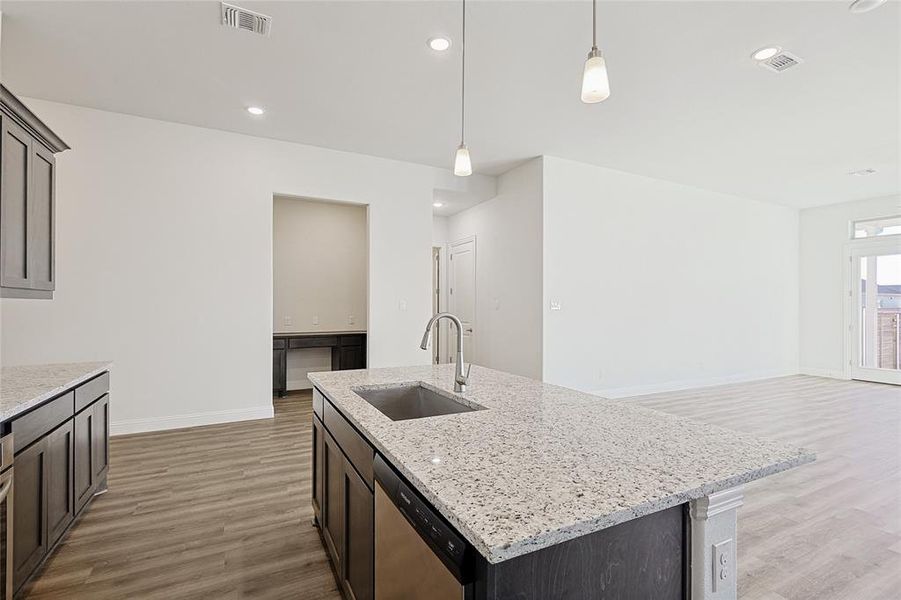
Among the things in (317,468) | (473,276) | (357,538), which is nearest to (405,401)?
(317,468)

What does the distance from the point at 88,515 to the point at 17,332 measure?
2259mm

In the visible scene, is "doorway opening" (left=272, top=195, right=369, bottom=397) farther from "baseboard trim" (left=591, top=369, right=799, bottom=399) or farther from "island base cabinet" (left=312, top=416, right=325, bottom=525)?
"island base cabinet" (left=312, top=416, right=325, bottom=525)

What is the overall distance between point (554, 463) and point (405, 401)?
3.97 ft

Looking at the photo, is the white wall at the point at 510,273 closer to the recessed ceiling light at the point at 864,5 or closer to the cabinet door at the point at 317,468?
the recessed ceiling light at the point at 864,5

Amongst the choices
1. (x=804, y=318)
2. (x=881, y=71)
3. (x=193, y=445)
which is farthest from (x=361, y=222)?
(x=804, y=318)

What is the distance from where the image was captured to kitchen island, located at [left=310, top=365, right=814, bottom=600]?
2.73ft

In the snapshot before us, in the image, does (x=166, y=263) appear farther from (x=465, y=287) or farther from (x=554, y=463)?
(x=554, y=463)

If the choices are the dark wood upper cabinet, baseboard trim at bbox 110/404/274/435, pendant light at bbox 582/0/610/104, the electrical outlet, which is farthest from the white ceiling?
baseboard trim at bbox 110/404/274/435

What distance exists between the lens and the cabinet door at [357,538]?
4.56 feet

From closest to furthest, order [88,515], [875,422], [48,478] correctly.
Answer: [48,478], [88,515], [875,422]

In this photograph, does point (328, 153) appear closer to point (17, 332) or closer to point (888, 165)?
point (17, 332)

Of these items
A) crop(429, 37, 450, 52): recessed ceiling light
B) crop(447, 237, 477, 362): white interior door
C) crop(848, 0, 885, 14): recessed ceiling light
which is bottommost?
crop(447, 237, 477, 362): white interior door

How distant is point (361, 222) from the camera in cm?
663

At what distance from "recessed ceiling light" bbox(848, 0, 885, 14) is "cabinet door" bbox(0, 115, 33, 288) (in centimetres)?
476
